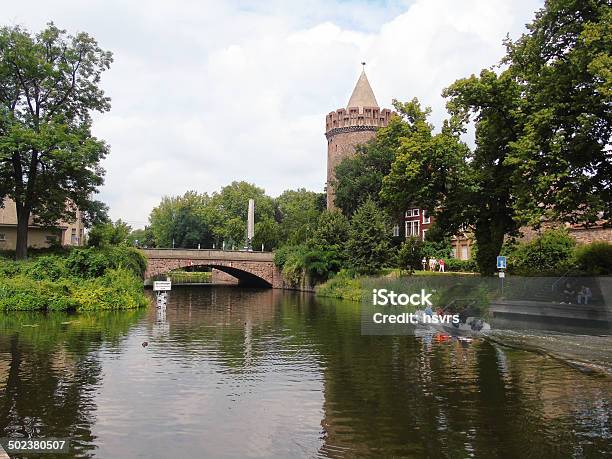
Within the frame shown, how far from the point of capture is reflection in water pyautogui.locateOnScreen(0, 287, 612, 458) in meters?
10.0

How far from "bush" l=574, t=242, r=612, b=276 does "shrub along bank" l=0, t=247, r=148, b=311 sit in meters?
27.4

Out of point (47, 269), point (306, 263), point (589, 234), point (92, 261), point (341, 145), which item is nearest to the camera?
point (47, 269)

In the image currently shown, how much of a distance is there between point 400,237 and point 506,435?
5631 centimetres

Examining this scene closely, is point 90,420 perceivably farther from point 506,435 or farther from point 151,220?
point 151,220

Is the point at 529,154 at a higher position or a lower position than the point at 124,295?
higher

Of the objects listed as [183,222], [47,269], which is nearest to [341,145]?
[183,222]

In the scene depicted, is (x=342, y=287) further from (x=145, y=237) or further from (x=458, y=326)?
(x=145, y=237)

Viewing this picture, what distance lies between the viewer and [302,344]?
872 inches

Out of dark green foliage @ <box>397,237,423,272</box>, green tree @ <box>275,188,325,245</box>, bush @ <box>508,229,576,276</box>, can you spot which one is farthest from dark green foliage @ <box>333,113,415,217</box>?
bush @ <box>508,229,576,276</box>

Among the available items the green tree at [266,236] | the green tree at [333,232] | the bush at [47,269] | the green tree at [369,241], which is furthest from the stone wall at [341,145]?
the bush at [47,269]

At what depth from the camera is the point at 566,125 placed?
85.4ft

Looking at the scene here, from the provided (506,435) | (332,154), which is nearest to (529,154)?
(506,435)

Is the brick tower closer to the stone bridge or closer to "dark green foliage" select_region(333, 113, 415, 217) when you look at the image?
"dark green foliage" select_region(333, 113, 415, 217)

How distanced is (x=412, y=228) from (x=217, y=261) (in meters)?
25.3
